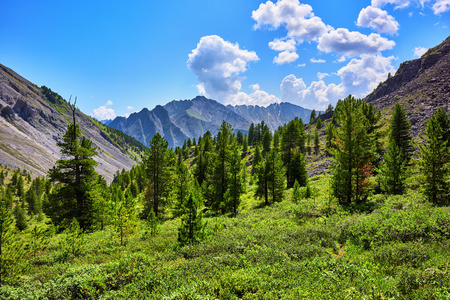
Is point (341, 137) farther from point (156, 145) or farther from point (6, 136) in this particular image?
point (6, 136)

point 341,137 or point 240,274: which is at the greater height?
point 341,137

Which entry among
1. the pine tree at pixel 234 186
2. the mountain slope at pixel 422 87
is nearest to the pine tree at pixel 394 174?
the pine tree at pixel 234 186

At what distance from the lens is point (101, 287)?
8.52 metres

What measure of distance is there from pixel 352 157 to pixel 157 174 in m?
24.6

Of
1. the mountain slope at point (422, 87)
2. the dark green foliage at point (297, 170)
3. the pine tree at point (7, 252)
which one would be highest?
the mountain slope at point (422, 87)

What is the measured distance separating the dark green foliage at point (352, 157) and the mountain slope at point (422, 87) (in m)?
61.0

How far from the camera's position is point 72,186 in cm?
1983

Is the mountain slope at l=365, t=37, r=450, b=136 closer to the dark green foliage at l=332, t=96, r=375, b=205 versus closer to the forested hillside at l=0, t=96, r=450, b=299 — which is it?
the dark green foliage at l=332, t=96, r=375, b=205

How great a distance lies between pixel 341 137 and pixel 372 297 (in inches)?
679

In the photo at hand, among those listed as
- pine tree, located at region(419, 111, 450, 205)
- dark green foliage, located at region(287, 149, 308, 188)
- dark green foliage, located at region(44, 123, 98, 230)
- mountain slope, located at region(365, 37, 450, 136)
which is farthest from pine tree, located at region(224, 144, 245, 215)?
mountain slope, located at region(365, 37, 450, 136)

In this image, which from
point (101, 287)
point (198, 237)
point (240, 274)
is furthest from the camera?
point (198, 237)

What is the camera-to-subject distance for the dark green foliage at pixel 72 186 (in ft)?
64.3

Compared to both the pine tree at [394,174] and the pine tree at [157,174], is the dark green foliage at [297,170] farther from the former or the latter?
the pine tree at [157,174]

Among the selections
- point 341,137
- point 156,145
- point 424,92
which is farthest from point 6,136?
point 424,92
